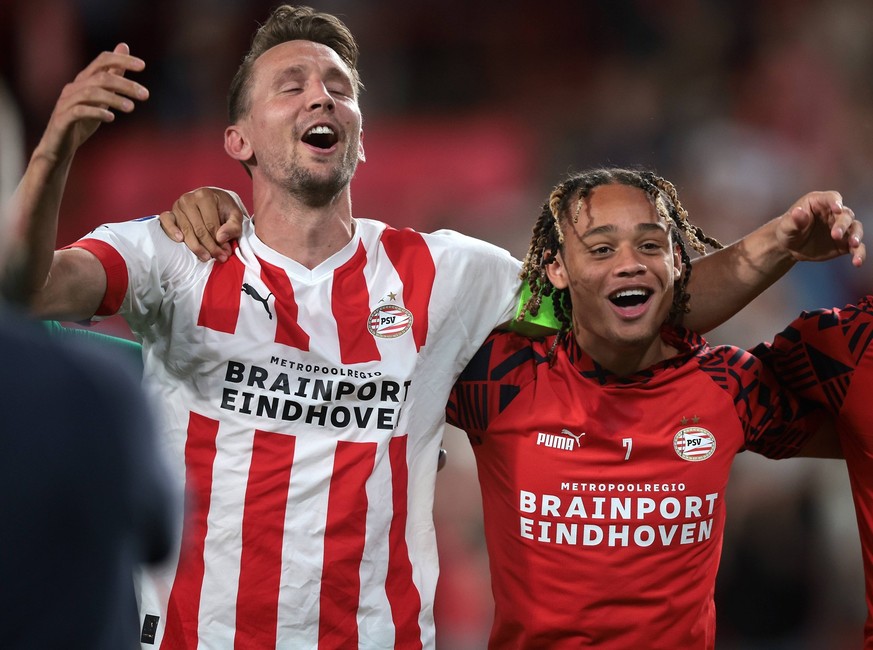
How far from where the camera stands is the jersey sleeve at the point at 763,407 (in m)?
2.94

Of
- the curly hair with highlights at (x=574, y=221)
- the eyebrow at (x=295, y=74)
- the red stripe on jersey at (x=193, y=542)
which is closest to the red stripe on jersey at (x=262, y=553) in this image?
the red stripe on jersey at (x=193, y=542)

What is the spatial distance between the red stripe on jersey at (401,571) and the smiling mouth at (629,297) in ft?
2.22

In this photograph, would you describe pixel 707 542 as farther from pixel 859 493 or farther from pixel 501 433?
pixel 501 433

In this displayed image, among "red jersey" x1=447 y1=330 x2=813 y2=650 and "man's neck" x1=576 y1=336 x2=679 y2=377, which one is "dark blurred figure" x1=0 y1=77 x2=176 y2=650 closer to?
"red jersey" x1=447 y1=330 x2=813 y2=650

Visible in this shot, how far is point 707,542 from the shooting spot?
288 cm

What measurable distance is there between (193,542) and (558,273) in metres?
1.22

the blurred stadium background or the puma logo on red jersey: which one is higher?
the blurred stadium background

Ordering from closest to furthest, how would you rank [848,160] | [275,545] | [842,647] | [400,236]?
[275,545], [400,236], [842,647], [848,160]

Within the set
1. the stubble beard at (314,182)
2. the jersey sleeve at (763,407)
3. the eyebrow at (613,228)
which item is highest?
the stubble beard at (314,182)

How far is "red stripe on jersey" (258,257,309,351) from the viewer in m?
2.79

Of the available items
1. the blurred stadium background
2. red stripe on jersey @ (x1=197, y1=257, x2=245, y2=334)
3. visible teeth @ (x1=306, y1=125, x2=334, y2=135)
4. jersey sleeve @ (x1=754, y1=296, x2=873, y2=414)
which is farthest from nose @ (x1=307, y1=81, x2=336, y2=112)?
the blurred stadium background

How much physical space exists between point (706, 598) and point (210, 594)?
1.27 meters

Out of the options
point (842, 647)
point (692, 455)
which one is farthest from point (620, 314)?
point (842, 647)

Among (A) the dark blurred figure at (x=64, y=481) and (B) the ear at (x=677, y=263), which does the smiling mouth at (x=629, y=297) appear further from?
(A) the dark blurred figure at (x=64, y=481)
